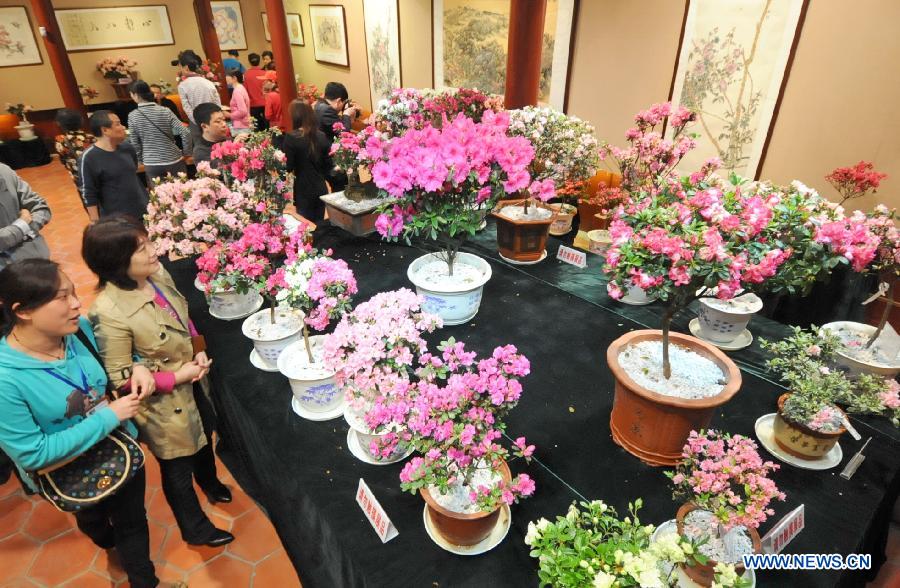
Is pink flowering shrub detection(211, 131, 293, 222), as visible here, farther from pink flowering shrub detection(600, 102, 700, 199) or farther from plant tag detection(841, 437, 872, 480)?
plant tag detection(841, 437, 872, 480)

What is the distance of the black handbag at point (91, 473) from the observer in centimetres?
144

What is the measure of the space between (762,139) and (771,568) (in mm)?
3144

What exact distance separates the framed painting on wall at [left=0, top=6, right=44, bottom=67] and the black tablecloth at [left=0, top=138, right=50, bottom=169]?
1.55 meters

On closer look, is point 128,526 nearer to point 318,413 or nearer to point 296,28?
point 318,413

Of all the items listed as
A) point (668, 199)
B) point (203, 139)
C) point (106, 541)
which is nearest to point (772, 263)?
point (668, 199)

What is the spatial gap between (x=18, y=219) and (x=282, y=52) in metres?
→ 5.60

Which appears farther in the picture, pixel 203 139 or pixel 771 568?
pixel 203 139

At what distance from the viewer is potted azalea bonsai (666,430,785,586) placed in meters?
1.16

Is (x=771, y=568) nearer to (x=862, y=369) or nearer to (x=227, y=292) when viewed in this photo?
(x=862, y=369)

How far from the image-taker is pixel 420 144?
6.24ft

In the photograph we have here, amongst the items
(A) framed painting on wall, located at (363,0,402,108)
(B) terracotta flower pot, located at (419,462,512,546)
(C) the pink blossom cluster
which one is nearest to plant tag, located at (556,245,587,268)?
(C) the pink blossom cluster

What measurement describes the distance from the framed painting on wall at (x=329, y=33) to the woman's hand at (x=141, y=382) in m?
7.49

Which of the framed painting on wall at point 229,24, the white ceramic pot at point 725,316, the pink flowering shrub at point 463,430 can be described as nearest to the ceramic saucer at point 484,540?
the pink flowering shrub at point 463,430

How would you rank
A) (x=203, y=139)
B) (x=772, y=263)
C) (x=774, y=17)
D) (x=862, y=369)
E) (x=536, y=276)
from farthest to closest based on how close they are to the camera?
(x=203, y=139) → (x=774, y=17) → (x=536, y=276) → (x=862, y=369) → (x=772, y=263)
